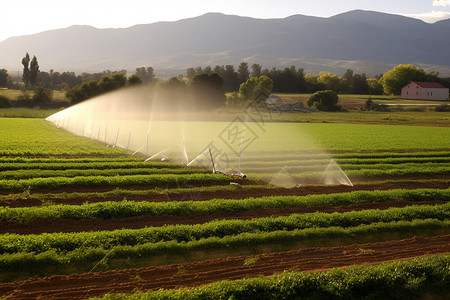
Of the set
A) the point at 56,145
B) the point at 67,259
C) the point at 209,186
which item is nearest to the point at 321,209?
the point at 209,186

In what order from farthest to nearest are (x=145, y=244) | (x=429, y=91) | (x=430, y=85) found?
1. (x=430, y=85)
2. (x=429, y=91)
3. (x=145, y=244)

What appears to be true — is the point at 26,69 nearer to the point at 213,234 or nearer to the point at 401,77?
the point at 401,77

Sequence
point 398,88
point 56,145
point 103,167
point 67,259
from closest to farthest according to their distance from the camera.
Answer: point 67,259 → point 103,167 → point 56,145 → point 398,88

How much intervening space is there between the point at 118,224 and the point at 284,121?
5845cm

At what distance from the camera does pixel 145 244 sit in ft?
36.9

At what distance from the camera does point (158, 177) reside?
2014 cm

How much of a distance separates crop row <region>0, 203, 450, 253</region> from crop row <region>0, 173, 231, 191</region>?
691 centimetres

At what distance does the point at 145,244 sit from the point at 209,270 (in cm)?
218

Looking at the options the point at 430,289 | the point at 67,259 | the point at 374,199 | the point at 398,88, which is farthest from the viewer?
the point at 398,88

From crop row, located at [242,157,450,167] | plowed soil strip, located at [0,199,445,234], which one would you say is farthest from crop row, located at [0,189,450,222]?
crop row, located at [242,157,450,167]

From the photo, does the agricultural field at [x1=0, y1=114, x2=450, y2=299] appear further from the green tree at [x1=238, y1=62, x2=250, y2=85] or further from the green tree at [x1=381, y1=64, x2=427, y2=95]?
the green tree at [x1=381, y1=64, x2=427, y2=95]

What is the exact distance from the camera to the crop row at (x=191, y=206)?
44.5 feet

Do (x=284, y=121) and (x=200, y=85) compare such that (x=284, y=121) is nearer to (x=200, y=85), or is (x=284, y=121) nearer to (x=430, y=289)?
(x=200, y=85)

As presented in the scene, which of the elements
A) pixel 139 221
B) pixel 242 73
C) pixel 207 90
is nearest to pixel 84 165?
pixel 139 221
